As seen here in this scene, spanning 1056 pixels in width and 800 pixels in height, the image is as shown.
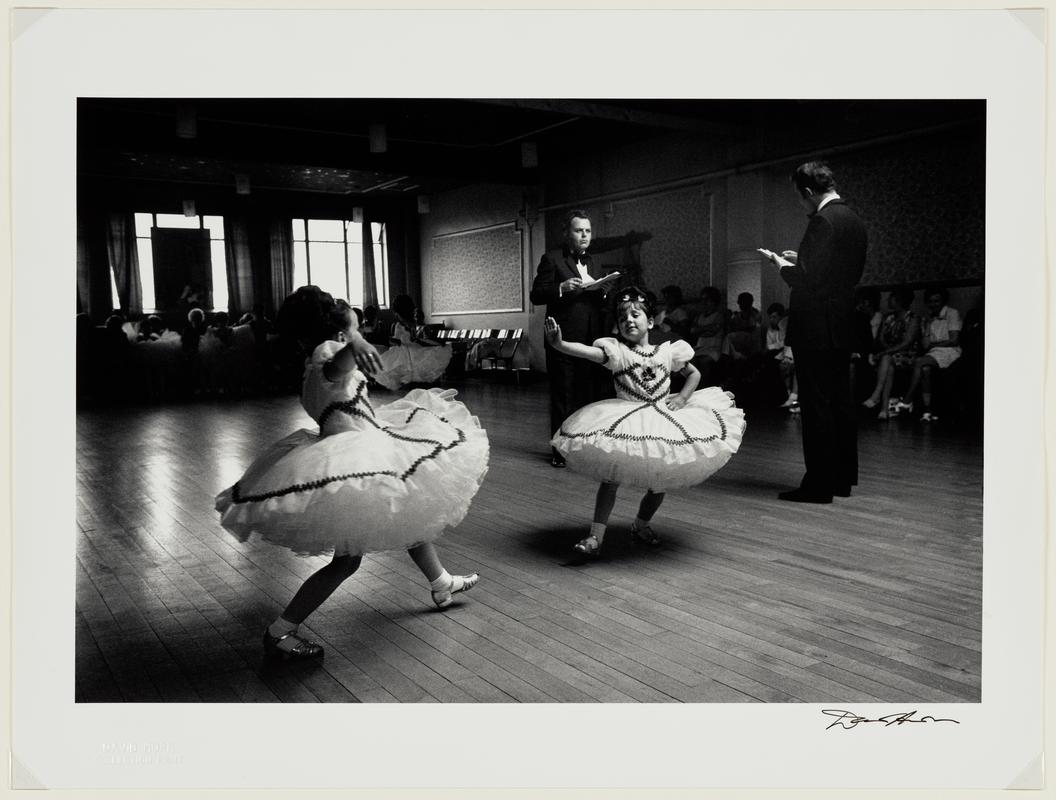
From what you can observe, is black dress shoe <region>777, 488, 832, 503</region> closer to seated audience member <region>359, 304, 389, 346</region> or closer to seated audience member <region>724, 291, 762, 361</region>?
seated audience member <region>724, 291, 762, 361</region>

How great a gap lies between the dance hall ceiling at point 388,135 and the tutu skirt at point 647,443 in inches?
177

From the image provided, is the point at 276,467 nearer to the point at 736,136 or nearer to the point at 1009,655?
the point at 1009,655

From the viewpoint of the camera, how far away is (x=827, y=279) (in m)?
4.16

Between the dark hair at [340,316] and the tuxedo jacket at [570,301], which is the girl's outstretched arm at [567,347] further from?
the tuxedo jacket at [570,301]

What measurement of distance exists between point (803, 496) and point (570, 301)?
1.79m

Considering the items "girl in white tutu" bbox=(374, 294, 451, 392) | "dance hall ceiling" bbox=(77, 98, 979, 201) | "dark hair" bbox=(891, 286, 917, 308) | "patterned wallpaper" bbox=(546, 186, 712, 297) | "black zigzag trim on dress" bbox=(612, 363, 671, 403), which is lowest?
"girl in white tutu" bbox=(374, 294, 451, 392)

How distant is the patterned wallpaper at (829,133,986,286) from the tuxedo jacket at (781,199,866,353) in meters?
4.27

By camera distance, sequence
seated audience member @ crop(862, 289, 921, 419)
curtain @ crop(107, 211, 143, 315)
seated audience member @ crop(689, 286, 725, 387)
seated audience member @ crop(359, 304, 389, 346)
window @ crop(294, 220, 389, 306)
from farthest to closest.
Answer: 1. window @ crop(294, 220, 389, 306)
2. curtain @ crop(107, 211, 143, 315)
3. seated audience member @ crop(359, 304, 389, 346)
4. seated audience member @ crop(689, 286, 725, 387)
5. seated audience member @ crop(862, 289, 921, 419)

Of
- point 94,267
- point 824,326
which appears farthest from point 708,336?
point 94,267

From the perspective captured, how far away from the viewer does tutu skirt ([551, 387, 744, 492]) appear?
3.00 metres

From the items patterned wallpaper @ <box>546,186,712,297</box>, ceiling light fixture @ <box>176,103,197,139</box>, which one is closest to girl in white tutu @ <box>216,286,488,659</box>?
ceiling light fixture @ <box>176,103,197,139</box>

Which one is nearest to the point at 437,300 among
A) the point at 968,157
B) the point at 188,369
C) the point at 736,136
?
A: the point at 188,369
